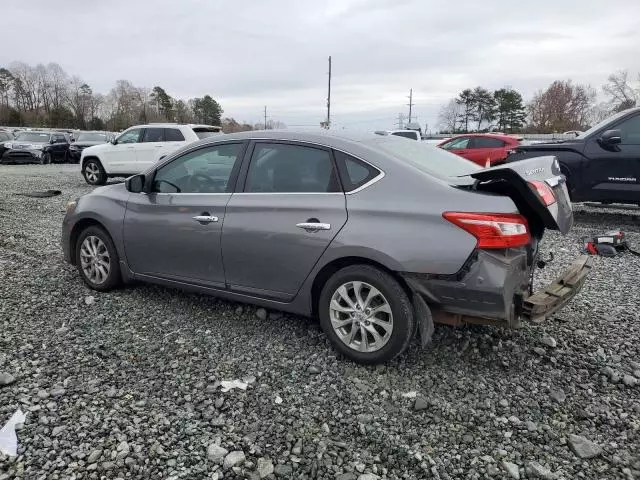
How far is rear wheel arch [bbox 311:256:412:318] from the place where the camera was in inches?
125

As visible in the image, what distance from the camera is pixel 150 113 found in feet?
247

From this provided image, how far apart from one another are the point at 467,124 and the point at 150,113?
4806 centimetres

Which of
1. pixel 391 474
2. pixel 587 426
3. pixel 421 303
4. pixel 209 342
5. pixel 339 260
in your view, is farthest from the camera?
pixel 209 342

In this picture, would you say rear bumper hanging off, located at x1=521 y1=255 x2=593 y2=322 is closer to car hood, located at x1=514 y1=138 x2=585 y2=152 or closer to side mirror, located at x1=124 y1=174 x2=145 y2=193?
side mirror, located at x1=124 y1=174 x2=145 y2=193

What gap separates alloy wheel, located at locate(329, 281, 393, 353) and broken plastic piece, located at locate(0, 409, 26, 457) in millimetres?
1926

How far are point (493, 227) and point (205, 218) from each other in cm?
219

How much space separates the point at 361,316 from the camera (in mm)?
3285

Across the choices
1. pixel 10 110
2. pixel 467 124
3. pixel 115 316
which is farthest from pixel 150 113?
pixel 115 316

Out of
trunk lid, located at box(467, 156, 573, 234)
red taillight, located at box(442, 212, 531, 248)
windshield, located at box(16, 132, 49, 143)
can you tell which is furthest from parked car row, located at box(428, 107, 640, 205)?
windshield, located at box(16, 132, 49, 143)

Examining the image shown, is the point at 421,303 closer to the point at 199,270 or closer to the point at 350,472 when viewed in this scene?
the point at 350,472

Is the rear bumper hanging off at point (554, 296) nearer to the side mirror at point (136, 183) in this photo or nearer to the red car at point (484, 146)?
the side mirror at point (136, 183)

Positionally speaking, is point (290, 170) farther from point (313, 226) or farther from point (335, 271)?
point (335, 271)

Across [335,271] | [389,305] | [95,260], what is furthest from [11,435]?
[95,260]

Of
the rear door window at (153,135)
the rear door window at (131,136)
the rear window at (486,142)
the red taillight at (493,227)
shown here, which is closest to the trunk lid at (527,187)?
the red taillight at (493,227)
